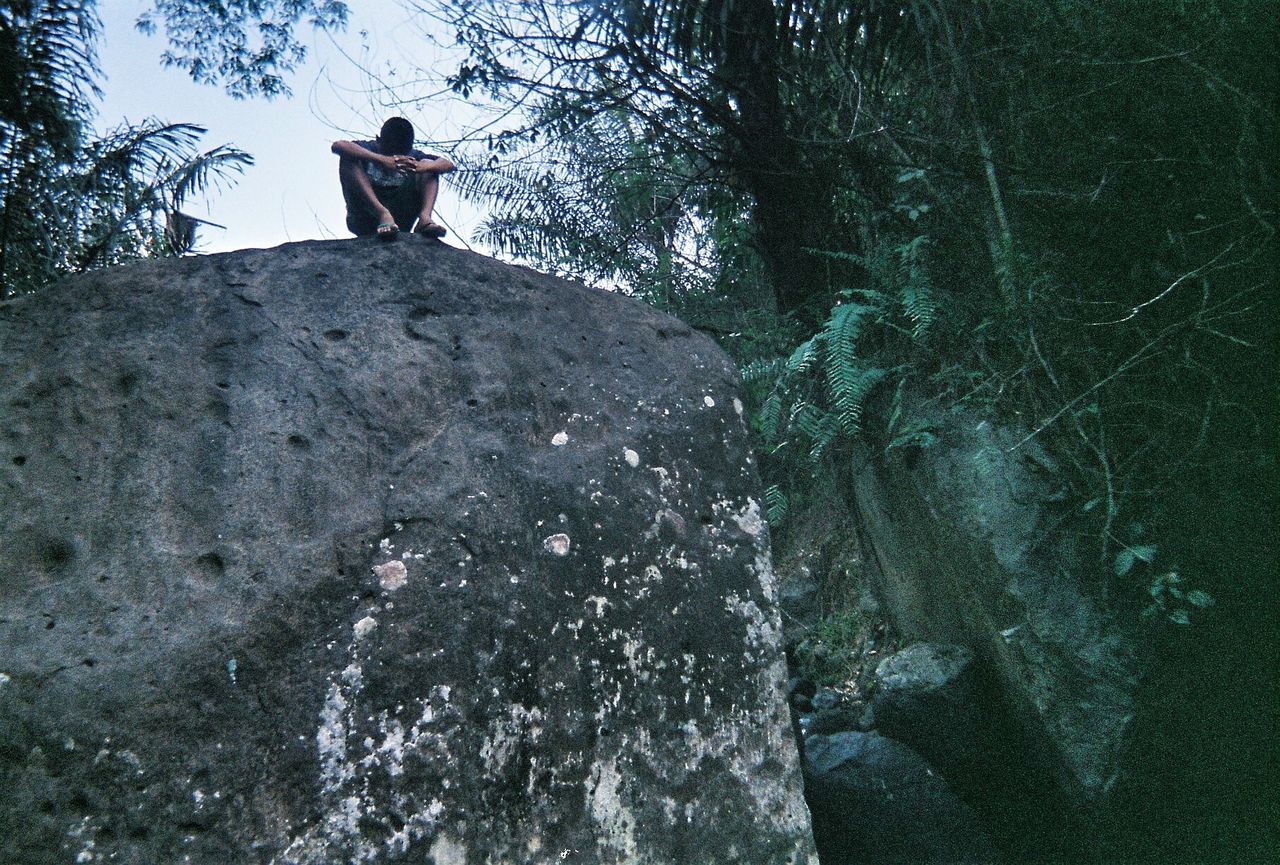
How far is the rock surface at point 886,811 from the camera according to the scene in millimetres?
2830

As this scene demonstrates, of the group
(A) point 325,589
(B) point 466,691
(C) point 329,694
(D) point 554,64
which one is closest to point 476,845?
(B) point 466,691

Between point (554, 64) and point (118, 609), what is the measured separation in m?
3.59

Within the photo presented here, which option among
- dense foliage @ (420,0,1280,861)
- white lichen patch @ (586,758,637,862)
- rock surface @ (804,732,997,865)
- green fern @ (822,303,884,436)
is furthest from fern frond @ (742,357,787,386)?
white lichen patch @ (586,758,637,862)

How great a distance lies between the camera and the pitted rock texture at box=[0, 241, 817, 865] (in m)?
1.71

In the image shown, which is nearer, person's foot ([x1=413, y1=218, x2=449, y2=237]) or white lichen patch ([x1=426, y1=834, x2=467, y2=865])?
white lichen patch ([x1=426, y1=834, x2=467, y2=865])

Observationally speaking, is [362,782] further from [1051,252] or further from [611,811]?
[1051,252]

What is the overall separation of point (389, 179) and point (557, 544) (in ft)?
6.03

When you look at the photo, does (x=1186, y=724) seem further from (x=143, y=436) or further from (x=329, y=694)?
(x=143, y=436)

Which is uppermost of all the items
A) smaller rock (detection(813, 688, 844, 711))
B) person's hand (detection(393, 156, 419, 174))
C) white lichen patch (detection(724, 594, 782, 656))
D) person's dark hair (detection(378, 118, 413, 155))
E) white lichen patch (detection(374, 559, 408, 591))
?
person's dark hair (detection(378, 118, 413, 155))

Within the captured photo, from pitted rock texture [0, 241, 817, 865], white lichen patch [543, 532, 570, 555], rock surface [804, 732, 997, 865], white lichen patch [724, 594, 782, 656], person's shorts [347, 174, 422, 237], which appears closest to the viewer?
pitted rock texture [0, 241, 817, 865]

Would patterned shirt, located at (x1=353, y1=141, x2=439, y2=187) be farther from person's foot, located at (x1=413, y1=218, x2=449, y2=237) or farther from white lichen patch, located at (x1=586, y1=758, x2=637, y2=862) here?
white lichen patch, located at (x1=586, y1=758, x2=637, y2=862)

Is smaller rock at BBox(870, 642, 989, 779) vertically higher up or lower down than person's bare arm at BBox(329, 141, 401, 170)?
lower down

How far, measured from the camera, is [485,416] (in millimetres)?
2285

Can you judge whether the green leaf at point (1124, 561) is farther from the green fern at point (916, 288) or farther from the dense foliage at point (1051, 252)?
the green fern at point (916, 288)
